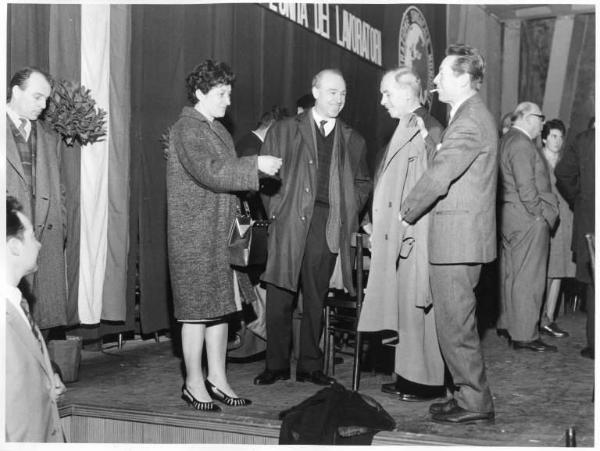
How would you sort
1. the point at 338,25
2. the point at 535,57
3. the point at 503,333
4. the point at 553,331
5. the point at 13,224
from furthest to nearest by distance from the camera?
the point at 535,57
the point at 338,25
the point at 553,331
the point at 503,333
the point at 13,224

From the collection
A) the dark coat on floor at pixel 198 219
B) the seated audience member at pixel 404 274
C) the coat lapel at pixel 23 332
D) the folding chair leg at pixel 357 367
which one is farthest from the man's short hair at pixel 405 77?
the coat lapel at pixel 23 332

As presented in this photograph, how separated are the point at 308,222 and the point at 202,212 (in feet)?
2.39

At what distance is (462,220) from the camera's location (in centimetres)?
324

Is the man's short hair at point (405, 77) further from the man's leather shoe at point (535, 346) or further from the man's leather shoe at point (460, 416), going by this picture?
the man's leather shoe at point (535, 346)

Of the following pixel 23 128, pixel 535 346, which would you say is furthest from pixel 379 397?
pixel 23 128

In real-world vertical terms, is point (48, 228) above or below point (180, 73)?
below

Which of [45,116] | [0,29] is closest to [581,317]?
[45,116]

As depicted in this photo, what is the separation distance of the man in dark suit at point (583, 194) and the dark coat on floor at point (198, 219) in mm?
2360

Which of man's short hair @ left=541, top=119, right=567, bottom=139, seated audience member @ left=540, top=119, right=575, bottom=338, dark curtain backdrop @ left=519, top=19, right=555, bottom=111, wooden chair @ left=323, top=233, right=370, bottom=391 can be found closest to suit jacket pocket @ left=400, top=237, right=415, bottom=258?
wooden chair @ left=323, top=233, right=370, bottom=391

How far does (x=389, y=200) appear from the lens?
3756 millimetres

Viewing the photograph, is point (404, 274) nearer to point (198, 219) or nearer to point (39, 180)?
point (198, 219)

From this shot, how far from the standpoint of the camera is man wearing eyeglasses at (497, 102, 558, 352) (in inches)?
205

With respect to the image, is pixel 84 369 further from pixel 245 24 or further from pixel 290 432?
pixel 245 24

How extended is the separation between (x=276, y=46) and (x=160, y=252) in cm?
199
